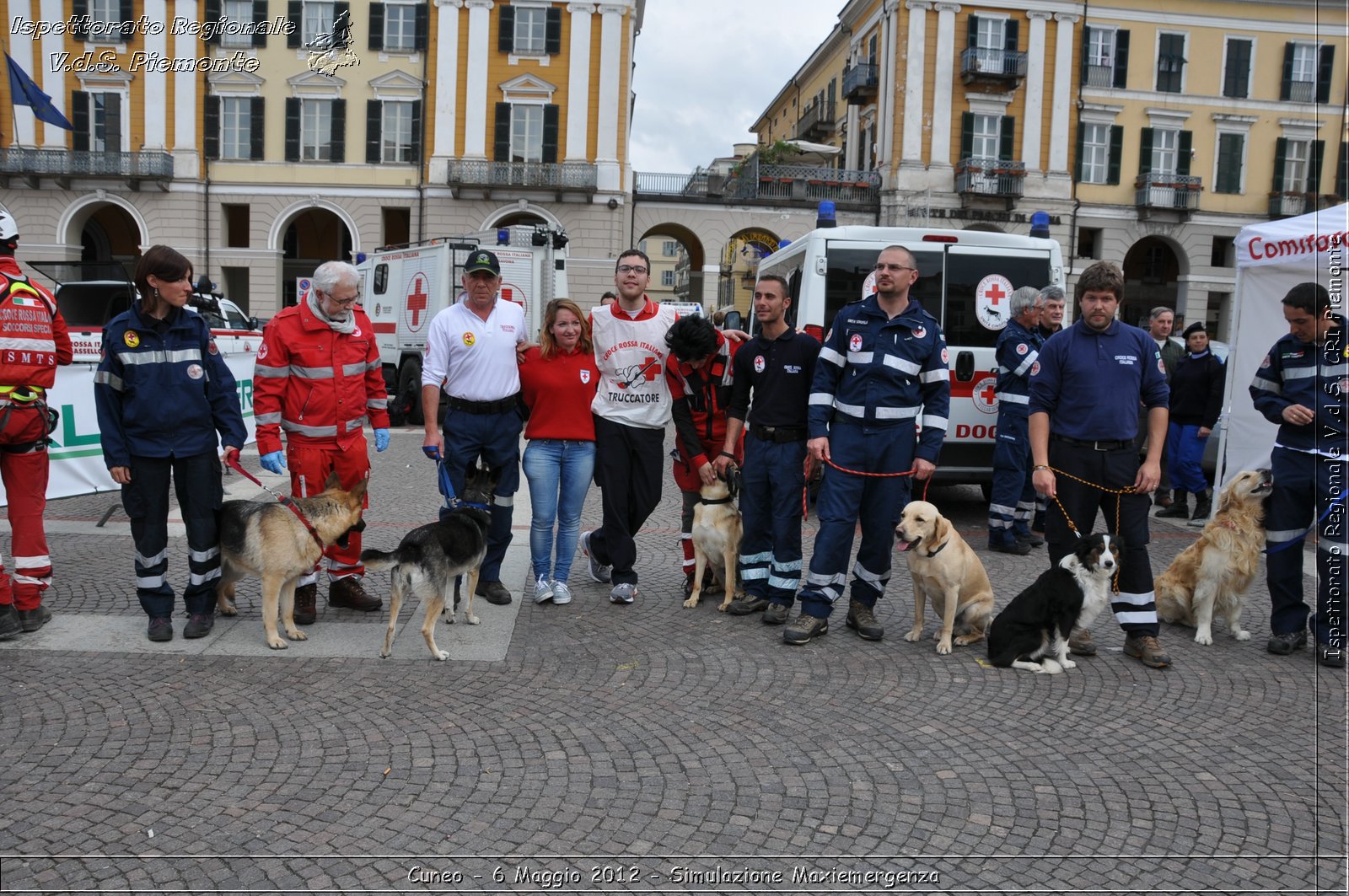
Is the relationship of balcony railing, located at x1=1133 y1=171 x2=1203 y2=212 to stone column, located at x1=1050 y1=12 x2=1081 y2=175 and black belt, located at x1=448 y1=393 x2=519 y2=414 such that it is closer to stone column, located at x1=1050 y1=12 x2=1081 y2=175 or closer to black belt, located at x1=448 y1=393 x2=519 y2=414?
stone column, located at x1=1050 y1=12 x2=1081 y2=175

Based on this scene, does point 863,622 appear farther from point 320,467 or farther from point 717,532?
point 320,467

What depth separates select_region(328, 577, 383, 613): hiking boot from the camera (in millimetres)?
5863

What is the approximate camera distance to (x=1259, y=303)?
884 centimetres

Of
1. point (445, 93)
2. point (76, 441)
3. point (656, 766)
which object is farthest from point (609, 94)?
point (656, 766)

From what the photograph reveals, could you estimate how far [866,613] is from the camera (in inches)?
219

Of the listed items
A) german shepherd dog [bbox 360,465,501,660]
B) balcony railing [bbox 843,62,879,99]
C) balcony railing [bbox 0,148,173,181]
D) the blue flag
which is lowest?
german shepherd dog [bbox 360,465,501,660]

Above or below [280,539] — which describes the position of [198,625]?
below

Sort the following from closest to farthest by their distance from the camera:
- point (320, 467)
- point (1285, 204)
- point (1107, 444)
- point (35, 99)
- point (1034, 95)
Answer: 1. point (1107, 444)
2. point (320, 467)
3. point (35, 99)
4. point (1034, 95)
5. point (1285, 204)

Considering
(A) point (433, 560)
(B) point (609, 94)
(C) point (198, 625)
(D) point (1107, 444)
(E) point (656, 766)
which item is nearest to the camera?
(E) point (656, 766)

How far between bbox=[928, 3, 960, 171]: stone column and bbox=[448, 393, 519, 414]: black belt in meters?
34.2

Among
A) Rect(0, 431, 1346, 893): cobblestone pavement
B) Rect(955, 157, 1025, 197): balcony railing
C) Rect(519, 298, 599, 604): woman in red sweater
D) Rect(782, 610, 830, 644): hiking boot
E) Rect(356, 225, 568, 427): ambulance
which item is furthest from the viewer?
Rect(955, 157, 1025, 197): balcony railing

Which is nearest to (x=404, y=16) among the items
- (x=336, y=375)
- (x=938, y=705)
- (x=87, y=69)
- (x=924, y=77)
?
(x=87, y=69)

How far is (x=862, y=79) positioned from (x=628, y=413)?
37.5 meters

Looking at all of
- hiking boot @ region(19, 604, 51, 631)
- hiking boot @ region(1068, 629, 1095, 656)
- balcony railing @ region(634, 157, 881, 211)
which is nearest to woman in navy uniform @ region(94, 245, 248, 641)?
hiking boot @ region(19, 604, 51, 631)
